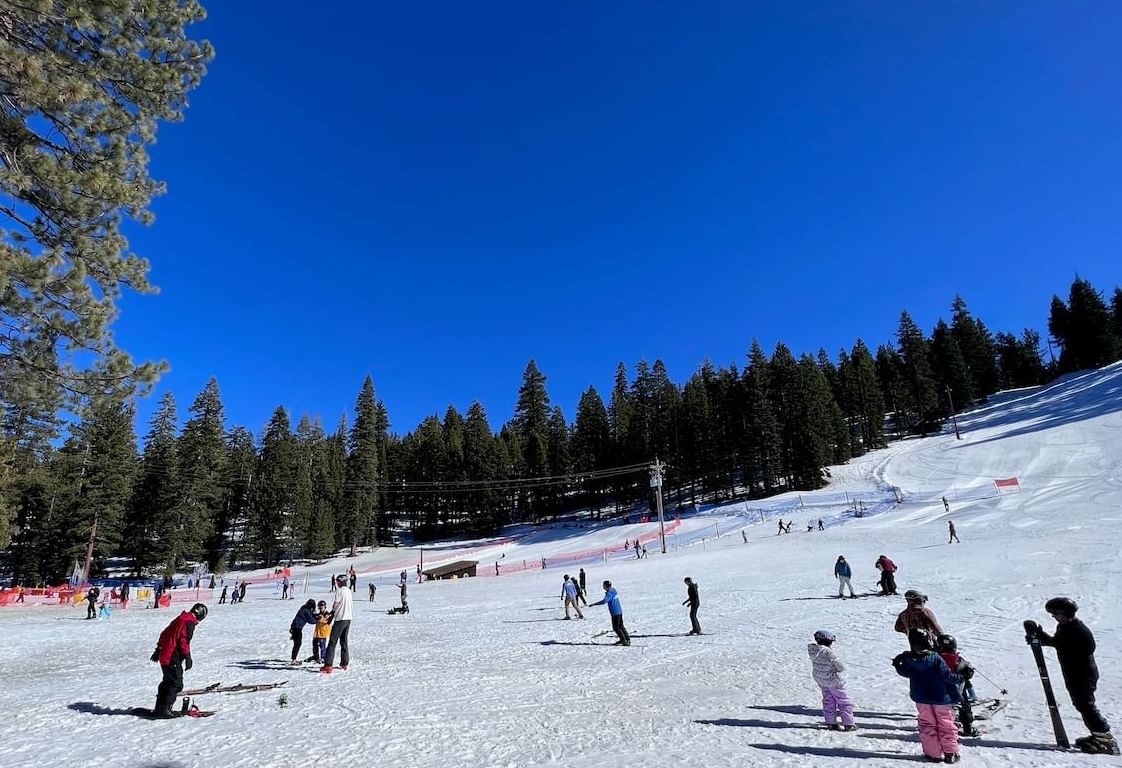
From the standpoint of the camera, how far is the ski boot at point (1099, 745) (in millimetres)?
6488

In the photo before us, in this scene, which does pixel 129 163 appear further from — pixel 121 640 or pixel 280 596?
pixel 280 596

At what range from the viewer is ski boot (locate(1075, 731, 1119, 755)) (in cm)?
649

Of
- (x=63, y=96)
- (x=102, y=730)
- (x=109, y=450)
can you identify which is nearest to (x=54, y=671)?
(x=102, y=730)

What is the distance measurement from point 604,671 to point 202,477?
5870 cm

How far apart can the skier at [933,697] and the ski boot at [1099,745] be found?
4.36ft

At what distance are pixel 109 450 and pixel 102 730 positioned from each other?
54.1 m

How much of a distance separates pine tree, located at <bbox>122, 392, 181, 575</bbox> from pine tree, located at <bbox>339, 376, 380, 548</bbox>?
19.6 meters

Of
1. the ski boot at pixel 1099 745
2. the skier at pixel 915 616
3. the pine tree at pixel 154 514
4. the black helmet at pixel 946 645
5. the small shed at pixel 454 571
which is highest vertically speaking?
the pine tree at pixel 154 514

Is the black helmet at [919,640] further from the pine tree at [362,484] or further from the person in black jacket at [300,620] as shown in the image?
the pine tree at [362,484]

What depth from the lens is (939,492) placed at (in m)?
47.1

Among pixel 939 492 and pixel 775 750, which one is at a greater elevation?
pixel 939 492

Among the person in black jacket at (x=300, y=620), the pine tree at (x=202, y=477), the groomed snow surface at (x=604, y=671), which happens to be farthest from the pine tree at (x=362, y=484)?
the person in black jacket at (x=300, y=620)

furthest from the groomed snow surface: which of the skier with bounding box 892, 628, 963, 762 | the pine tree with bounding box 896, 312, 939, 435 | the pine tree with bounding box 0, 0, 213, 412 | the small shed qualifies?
the pine tree with bounding box 896, 312, 939, 435

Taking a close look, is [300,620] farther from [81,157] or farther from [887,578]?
[887,578]
